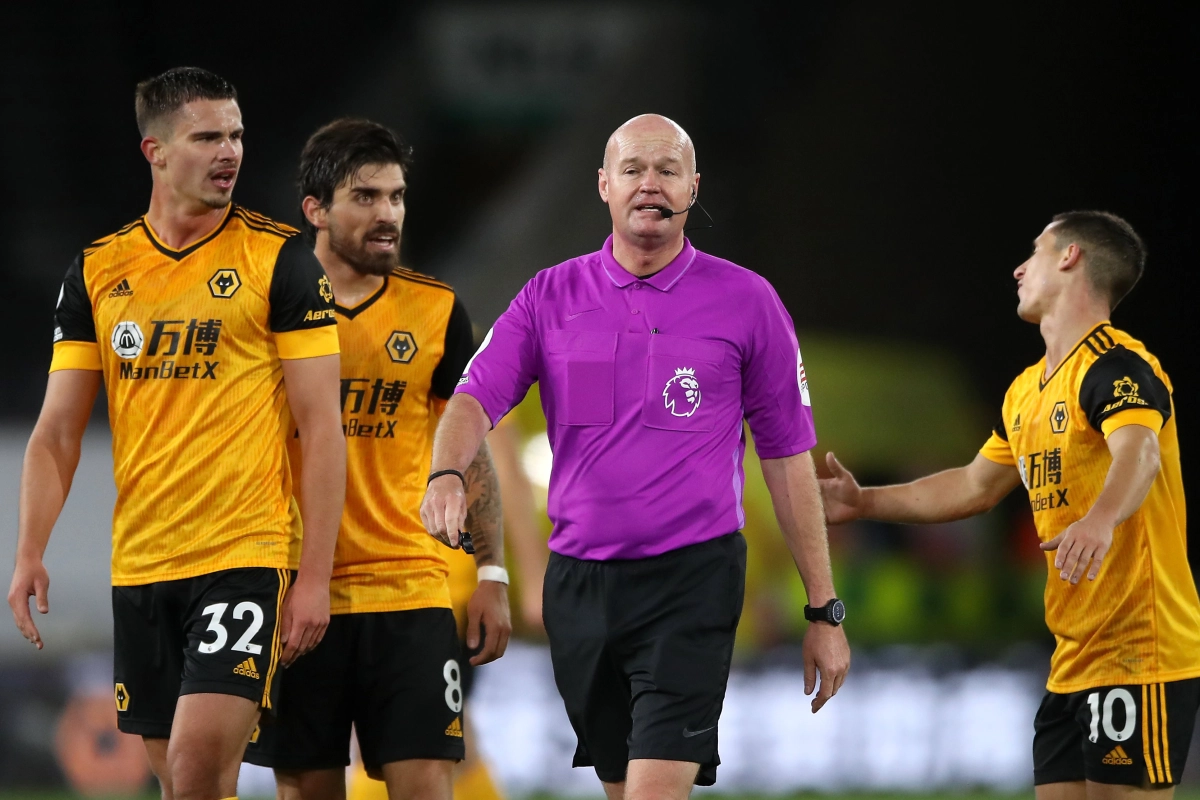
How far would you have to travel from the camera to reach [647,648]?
13.2 feet

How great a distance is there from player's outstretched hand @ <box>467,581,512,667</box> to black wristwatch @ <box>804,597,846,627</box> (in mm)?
1094

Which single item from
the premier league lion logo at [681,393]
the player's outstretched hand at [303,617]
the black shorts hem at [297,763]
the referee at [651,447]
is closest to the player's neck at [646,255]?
the referee at [651,447]

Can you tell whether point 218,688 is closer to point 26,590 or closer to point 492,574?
point 26,590

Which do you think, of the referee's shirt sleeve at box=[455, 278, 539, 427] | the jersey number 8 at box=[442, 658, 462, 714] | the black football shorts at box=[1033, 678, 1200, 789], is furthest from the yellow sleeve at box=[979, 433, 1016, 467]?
the jersey number 8 at box=[442, 658, 462, 714]

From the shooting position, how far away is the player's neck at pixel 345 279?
191 inches

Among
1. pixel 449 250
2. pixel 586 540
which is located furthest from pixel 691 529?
pixel 449 250

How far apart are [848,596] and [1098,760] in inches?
275

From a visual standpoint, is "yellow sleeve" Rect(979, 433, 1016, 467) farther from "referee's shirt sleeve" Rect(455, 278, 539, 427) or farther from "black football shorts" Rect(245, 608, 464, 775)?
"black football shorts" Rect(245, 608, 464, 775)

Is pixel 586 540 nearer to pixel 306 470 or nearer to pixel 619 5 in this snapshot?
pixel 306 470

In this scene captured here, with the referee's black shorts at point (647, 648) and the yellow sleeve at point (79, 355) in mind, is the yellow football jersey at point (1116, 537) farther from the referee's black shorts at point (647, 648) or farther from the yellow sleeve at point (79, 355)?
the yellow sleeve at point (79, 355)

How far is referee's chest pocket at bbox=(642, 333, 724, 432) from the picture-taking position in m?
4.11

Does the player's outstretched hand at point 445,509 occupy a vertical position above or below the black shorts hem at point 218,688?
above

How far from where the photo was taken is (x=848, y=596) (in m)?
11.5

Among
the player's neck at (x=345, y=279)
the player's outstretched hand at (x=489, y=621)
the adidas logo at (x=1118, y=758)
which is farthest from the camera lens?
the player's neck at (x=345, y=279)
